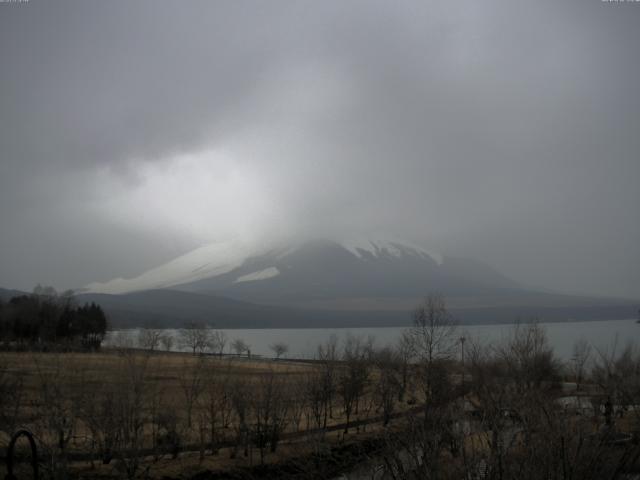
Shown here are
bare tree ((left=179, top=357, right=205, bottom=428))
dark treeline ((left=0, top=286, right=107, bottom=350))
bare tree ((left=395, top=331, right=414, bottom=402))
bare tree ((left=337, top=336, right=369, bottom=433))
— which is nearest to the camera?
bare tree ((left=179, top=357, right=205, bottom=428))

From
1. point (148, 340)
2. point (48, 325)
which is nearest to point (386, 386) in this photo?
point (148, 340)

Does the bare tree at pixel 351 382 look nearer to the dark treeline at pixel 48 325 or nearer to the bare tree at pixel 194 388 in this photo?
the bare tree at pixel 194 388

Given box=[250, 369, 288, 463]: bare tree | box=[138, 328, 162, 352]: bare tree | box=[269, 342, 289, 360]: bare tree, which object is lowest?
box=[269, 342, 289, 360]: bare tree

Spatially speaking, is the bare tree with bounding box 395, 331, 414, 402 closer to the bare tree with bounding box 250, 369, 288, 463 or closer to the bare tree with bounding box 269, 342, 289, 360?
the bare tree with bounding box 250, 369, 288, 463

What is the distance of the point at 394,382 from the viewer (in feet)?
136

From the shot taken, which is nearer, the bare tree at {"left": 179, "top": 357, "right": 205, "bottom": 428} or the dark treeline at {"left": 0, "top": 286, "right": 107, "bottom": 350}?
the bare tree at {"left": 179, "top": 357, "right": 205, "bottom": 428}

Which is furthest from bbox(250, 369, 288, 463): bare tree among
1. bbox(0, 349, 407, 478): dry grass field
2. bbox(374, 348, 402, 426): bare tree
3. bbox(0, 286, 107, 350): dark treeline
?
bbox(0, 286, 107, 350): dark treeline

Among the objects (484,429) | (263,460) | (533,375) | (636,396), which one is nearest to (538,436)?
(484,429)

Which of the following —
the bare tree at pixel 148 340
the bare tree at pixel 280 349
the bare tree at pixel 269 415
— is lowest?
the bare tree at pixel 280 349

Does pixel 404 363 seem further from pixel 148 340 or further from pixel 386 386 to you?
pixel 148 340

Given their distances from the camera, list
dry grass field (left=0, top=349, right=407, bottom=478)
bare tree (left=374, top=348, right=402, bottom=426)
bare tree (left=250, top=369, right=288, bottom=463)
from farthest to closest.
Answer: bare tree (left=374, top=348, right=402, bottom=426) < bare tree (left=250, top=369, right=288, bottom=463) < dry grass field (left=0, top=349, right=407, bottom=478)

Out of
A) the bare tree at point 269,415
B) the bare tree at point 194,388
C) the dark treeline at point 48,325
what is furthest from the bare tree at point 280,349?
the bare tree at point 269,415

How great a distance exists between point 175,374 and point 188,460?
102ft

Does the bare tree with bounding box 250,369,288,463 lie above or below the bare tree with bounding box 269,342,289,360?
above
